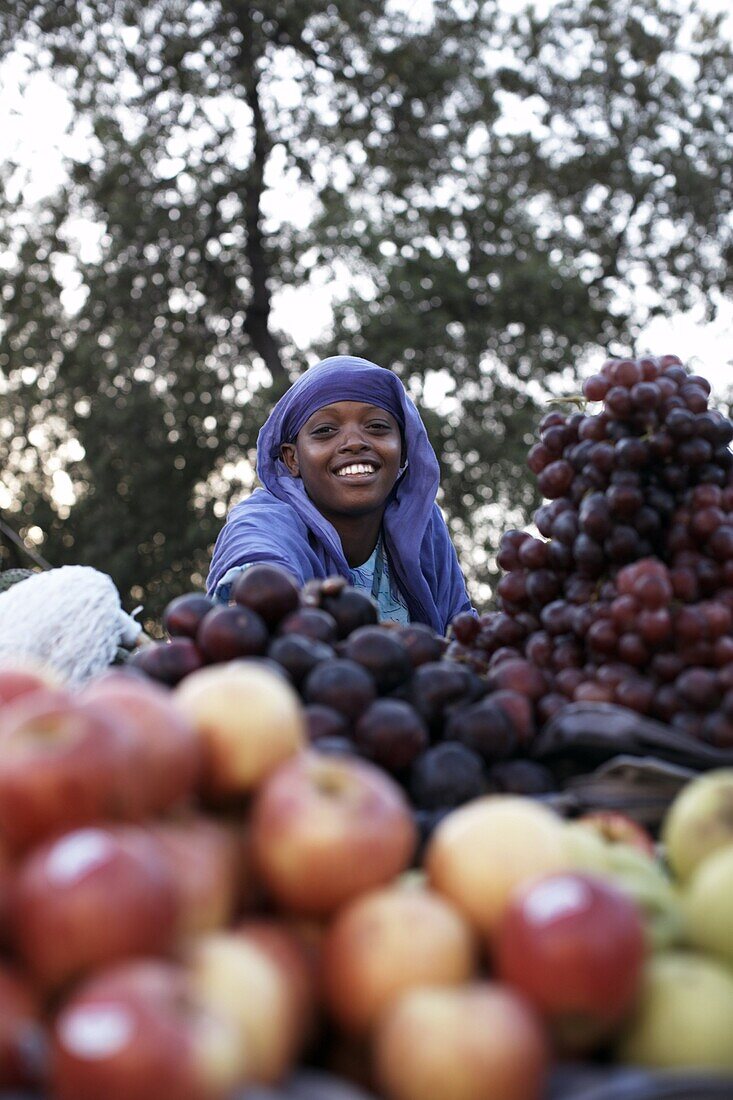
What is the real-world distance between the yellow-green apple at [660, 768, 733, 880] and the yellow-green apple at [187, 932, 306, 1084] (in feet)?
1.28

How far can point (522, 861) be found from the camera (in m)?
0.78

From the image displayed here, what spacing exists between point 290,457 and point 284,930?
8.14ft

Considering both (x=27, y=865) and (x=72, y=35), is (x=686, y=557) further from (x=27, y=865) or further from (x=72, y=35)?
(x=72, y=35)

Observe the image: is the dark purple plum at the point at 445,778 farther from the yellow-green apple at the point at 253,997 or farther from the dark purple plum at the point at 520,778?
the yellow-green apple at the point at 253,997

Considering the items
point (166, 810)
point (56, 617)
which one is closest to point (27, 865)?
point (166, 810)

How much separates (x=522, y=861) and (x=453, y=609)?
7.67ft

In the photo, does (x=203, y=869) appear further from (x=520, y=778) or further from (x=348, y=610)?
(x=348, y=610)

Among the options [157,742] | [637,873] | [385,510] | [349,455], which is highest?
[157,742]

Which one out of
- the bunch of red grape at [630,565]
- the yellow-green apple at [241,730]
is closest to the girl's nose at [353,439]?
the bunch of red grape at [630,565]

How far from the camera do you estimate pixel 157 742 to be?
0.77m

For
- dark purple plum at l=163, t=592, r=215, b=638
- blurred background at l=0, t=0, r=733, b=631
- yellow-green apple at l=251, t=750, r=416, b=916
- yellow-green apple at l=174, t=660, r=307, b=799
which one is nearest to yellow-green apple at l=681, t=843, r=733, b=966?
yellow-green apple at l=251, t=750, r=416, b=916

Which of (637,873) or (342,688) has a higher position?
(342,688)

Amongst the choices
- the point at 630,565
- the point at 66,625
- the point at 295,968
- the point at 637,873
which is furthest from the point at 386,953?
the point at 66,625

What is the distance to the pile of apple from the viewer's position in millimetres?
642
